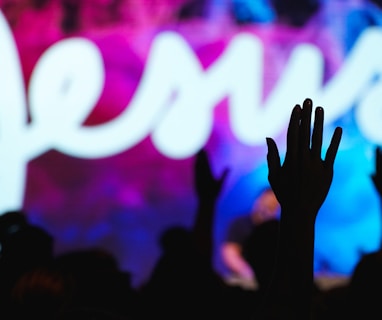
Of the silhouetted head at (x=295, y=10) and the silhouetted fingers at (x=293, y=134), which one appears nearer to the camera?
the silhouetted fingers at (x=293, y=134)

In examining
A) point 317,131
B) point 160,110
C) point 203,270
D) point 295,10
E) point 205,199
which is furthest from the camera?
point 295,10

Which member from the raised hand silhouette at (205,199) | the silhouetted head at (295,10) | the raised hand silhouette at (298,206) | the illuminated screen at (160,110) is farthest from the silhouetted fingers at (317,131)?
the silhouetted head at (295,10)

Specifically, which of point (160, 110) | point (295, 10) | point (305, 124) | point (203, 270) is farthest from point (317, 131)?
point (295, 10)

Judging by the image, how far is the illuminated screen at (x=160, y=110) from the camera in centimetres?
488

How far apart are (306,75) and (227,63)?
22.6 inches

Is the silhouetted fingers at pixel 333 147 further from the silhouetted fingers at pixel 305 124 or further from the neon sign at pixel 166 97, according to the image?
the neon sign at pixel 166 97

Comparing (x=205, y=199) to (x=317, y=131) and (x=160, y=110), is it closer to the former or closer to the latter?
(x=317, y=131)

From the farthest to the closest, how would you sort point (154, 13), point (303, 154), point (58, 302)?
point (154, 13)
point (58, 302)
point (303, 154)

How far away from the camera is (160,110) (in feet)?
16.3

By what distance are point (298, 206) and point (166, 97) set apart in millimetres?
3873

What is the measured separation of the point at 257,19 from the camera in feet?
17.0

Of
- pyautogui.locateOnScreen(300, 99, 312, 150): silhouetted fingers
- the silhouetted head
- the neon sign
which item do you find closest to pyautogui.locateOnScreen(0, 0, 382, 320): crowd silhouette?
pyautogui.locateOnScreen(300, 99, 312, 150): silhouetted fingers

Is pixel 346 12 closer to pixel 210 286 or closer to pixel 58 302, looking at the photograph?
pixel 210 286

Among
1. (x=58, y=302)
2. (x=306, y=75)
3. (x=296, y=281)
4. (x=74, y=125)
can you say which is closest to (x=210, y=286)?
(x=58, y=302)
